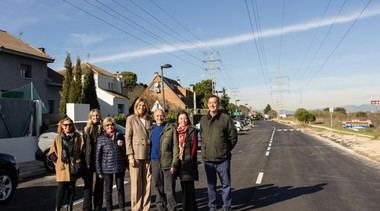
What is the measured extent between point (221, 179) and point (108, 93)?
41.5 m

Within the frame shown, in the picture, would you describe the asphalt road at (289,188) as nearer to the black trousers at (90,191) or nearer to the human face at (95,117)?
the black trousers at (90,191)

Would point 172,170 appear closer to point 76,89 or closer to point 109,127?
point 109,127

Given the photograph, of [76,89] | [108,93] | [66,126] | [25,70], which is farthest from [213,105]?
[108,93]

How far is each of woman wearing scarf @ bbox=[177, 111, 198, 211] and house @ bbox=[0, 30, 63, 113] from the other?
78.3 ft

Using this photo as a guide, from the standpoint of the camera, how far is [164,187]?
7953mm

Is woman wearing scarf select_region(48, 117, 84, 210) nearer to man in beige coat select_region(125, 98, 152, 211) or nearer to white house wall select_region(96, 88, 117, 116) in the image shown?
man in beige coat select_region(125, 98, 152, 211)

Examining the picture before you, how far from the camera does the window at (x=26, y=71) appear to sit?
33153 millimetres

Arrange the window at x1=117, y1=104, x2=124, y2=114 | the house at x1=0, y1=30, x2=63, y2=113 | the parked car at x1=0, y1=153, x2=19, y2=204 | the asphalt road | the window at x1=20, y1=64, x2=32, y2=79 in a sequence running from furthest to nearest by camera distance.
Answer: the window at x1=117, y1=104, x2=124, y2=114 < the window at x1=20, y1=64, x2=32, y2=79 < the house at x1=0, y1=30, x2=63, y2=113 < the parked car at x1=0, y1=153, x2=19, y2=204 < the asphalt road

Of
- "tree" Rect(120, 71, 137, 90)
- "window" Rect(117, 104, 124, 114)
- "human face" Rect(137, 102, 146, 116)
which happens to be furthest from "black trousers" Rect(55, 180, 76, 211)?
"tree" Rect(120, 71, 137, 90)

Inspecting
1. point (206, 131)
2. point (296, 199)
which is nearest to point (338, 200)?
point (296, 199)

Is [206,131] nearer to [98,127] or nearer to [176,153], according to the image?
[176,153]

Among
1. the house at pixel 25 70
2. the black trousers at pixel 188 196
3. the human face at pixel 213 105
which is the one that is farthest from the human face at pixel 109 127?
the house at pixel 25 70

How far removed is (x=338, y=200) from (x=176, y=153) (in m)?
3.64

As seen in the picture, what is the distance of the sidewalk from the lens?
14953 millimetres
